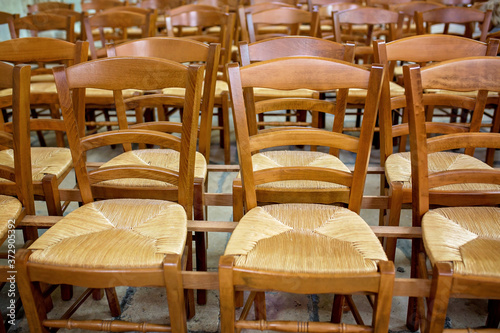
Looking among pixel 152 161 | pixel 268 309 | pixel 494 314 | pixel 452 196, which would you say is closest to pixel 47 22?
pixel 152 161

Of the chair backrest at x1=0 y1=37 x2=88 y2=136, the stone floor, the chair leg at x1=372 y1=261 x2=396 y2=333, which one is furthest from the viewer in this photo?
the chair backrest at x1=0 y1=37 x2=88 y2=136

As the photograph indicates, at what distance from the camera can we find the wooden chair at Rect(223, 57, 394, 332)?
102 cm

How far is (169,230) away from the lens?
121cm

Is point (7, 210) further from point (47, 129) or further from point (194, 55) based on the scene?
point (194, 55)

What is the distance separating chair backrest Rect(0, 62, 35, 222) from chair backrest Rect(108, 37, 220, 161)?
0.49 meters

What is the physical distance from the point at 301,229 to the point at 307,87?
419 mm

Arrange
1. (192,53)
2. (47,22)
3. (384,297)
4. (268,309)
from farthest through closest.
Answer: (47,22) < (192,53) < (268,309) < (384,297)

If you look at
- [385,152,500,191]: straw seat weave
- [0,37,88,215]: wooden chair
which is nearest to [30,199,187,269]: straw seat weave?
[0,37,88,215]: wooden chair

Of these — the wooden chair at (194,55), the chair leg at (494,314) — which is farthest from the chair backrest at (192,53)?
the chair leg at (494,314)

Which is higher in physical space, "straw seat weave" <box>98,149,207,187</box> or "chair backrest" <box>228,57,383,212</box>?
"chair backrest" <box>228,57,383,212</box>

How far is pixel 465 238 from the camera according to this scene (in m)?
1.15

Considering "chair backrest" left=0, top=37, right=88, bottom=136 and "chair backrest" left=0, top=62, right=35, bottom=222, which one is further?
"chair backrest" left=0, top=37, right=88, bottom=136

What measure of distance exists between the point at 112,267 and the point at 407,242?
1.41 m

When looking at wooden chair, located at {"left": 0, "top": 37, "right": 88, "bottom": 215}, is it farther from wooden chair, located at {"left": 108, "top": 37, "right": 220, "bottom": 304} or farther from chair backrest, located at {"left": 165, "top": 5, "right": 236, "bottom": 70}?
chair backrest, located at {"left": 165, "top": 5, "right": 236, "bottom": 70}
